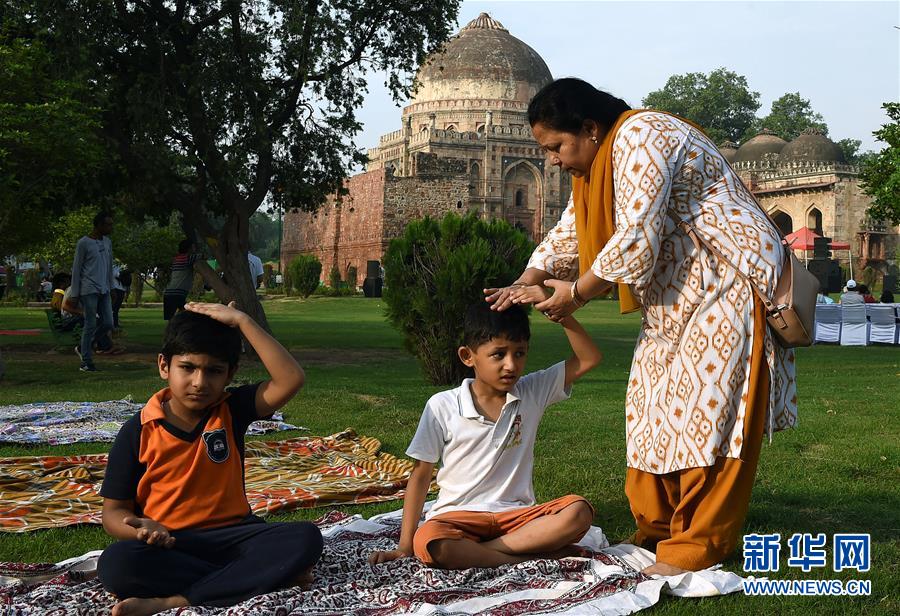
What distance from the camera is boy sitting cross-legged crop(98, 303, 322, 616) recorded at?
249cm

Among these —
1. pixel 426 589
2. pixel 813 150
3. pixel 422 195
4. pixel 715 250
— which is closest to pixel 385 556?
pixel 426 589

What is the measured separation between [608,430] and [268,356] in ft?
11.0

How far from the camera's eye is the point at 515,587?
8.88 feet

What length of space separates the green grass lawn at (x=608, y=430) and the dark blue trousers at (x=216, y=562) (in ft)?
2.60

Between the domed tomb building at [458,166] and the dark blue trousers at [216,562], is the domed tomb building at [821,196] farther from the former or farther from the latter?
the dark blue trousers at [216,562]

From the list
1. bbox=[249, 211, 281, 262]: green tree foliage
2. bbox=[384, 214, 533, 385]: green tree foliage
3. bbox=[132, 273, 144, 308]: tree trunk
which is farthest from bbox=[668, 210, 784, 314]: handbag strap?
bbox=[249, 211, 281, 262]: green tree foliage

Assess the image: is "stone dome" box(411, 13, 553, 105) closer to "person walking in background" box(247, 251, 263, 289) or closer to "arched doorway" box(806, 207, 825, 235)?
"arched doorway" box(806, 207, 825, 235)

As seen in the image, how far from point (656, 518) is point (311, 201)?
9.58m

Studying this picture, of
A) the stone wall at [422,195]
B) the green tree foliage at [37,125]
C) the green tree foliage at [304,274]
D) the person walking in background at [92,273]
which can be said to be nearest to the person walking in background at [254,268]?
the green tree foliage at [37,125]

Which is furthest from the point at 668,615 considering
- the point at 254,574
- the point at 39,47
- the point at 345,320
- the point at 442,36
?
the point at 345,320

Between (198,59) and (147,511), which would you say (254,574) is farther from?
(198,59)

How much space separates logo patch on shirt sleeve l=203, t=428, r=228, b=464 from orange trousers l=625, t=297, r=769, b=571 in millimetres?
1315

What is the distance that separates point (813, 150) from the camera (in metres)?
40.9

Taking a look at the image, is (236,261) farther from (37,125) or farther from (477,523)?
(477,523)
